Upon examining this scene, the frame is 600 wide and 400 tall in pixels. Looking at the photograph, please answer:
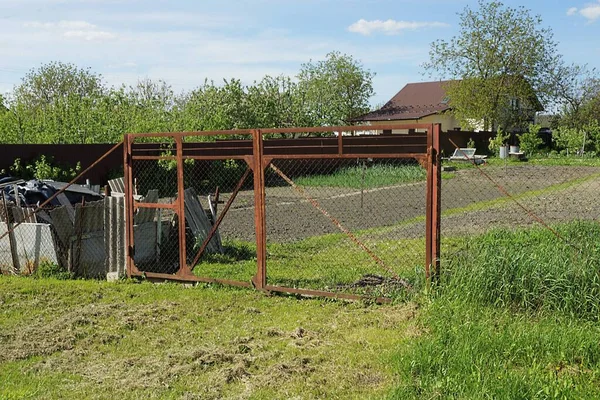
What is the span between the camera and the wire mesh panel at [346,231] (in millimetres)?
7715

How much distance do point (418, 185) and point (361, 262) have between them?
48.6ft

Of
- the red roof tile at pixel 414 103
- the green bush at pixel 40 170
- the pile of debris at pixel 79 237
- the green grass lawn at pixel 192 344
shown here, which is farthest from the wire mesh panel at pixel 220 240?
the red roof tile at pixel 414 103

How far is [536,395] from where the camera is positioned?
4.13 metres

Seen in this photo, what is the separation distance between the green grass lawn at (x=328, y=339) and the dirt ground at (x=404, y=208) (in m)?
3.15

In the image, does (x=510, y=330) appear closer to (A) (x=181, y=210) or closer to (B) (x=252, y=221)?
(A) (x=181, y=210)

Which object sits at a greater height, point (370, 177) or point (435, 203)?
point (435, 203)

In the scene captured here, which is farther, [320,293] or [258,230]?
[258,230]

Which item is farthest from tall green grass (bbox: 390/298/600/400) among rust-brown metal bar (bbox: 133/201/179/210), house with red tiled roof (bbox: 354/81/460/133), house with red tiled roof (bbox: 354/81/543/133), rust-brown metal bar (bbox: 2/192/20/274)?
house with red tiled roof (bbox: 354/81/460/133)

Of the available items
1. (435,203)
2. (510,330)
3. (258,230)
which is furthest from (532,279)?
(258,230)

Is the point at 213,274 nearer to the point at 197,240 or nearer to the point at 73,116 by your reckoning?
the point at 197,240

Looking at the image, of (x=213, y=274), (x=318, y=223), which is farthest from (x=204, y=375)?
(x=318, y=223)

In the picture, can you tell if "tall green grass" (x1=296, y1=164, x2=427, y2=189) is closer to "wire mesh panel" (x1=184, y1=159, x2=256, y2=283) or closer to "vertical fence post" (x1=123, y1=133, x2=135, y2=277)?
"wire mesh panel" (x1=184, y1=159, x2=256, y2=283)

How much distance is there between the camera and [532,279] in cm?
602

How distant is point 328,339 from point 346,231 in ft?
4.90
